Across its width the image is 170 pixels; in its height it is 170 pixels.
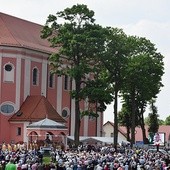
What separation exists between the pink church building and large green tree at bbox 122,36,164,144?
32.5 ft

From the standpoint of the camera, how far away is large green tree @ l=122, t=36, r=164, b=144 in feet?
236

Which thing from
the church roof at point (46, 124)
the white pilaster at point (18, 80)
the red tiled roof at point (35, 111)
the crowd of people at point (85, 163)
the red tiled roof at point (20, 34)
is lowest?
the crowd of people at point (85, 163)

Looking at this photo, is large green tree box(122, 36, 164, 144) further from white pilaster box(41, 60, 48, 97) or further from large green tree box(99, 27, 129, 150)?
white pilaster box(41, 60, 48, 97)

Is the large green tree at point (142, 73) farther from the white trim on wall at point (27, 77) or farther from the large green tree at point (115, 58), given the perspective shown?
the white trim on wall at point (27, 77)

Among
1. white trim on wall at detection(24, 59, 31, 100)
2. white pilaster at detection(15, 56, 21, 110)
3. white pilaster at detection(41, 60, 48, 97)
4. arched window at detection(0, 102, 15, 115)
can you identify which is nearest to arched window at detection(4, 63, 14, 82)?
white pilaster at detection(15, 56, 21, 110)

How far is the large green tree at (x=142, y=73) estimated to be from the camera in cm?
7181

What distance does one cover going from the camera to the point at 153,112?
330 feet

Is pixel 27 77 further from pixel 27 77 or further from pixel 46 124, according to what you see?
pixel 46 124

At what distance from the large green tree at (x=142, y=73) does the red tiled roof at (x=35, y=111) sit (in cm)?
991

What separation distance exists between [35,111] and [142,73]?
52.9ft

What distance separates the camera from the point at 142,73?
72875 millimetres

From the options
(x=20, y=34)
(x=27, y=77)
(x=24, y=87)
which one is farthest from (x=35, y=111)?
(x=20, y=34)

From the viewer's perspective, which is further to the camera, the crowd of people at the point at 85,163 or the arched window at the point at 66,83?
the arched window at the point at 66,83

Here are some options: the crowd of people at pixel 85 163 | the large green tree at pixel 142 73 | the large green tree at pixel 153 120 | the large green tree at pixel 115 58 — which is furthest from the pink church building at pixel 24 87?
the large green tree at pixel 153 120
